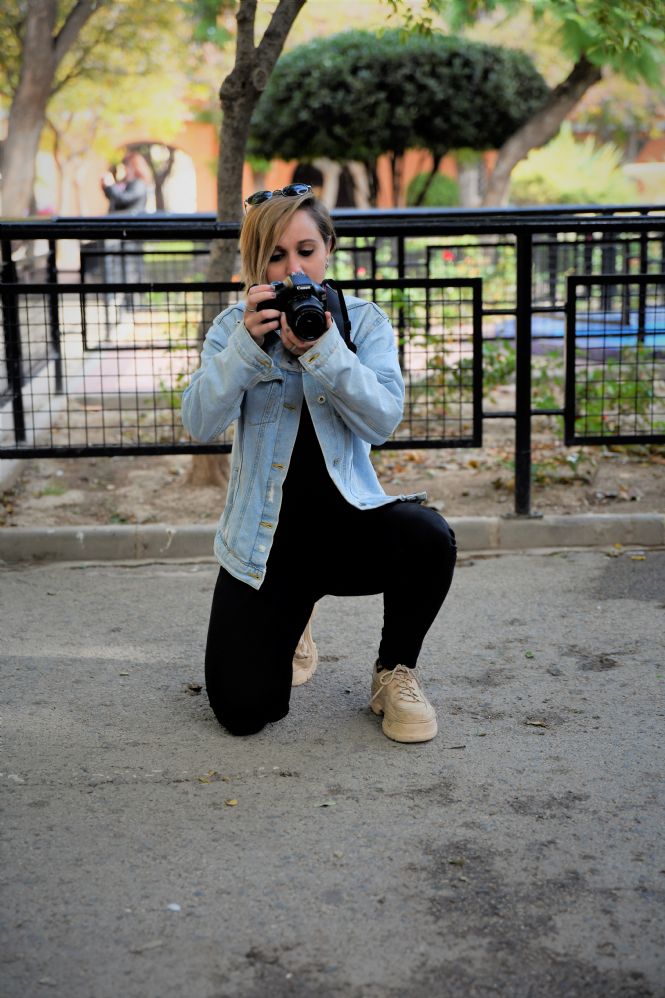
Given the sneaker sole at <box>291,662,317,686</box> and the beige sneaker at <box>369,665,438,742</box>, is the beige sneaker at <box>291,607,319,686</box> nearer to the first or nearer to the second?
the sneaker sole at <box>291,662,317,686</box>

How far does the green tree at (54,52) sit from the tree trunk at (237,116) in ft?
36.0

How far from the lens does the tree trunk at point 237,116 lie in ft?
20.1

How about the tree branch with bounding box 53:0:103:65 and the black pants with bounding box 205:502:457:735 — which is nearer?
the black pants with bounding box 205:502:457:735

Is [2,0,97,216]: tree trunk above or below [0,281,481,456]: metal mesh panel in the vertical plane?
above

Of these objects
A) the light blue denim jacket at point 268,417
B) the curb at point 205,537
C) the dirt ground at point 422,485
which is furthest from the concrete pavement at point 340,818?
the dirt ground at point 422,485

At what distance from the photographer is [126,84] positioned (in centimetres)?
2591

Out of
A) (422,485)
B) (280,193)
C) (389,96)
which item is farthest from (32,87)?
(280,193)

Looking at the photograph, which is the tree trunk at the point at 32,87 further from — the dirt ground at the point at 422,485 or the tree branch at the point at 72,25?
the dirt ground at the point at 422,485

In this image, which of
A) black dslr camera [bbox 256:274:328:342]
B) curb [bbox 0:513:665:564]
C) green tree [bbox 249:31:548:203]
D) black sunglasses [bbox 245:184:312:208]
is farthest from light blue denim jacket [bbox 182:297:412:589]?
green tree [bbox 249:31:548:203]

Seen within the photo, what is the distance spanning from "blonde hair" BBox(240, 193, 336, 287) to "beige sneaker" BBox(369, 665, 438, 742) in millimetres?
1261

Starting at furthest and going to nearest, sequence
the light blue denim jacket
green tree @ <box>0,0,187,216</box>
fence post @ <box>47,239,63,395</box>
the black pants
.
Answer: green tree @ <box>0,0,187,216</box> < fence post @ <box>47,239,63,395</box> < the black pants < the light blue denim jacket

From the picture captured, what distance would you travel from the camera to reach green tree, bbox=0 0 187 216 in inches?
641

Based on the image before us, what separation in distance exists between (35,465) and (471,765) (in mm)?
4351

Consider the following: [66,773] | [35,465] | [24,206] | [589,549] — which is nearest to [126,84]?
[24,206]
